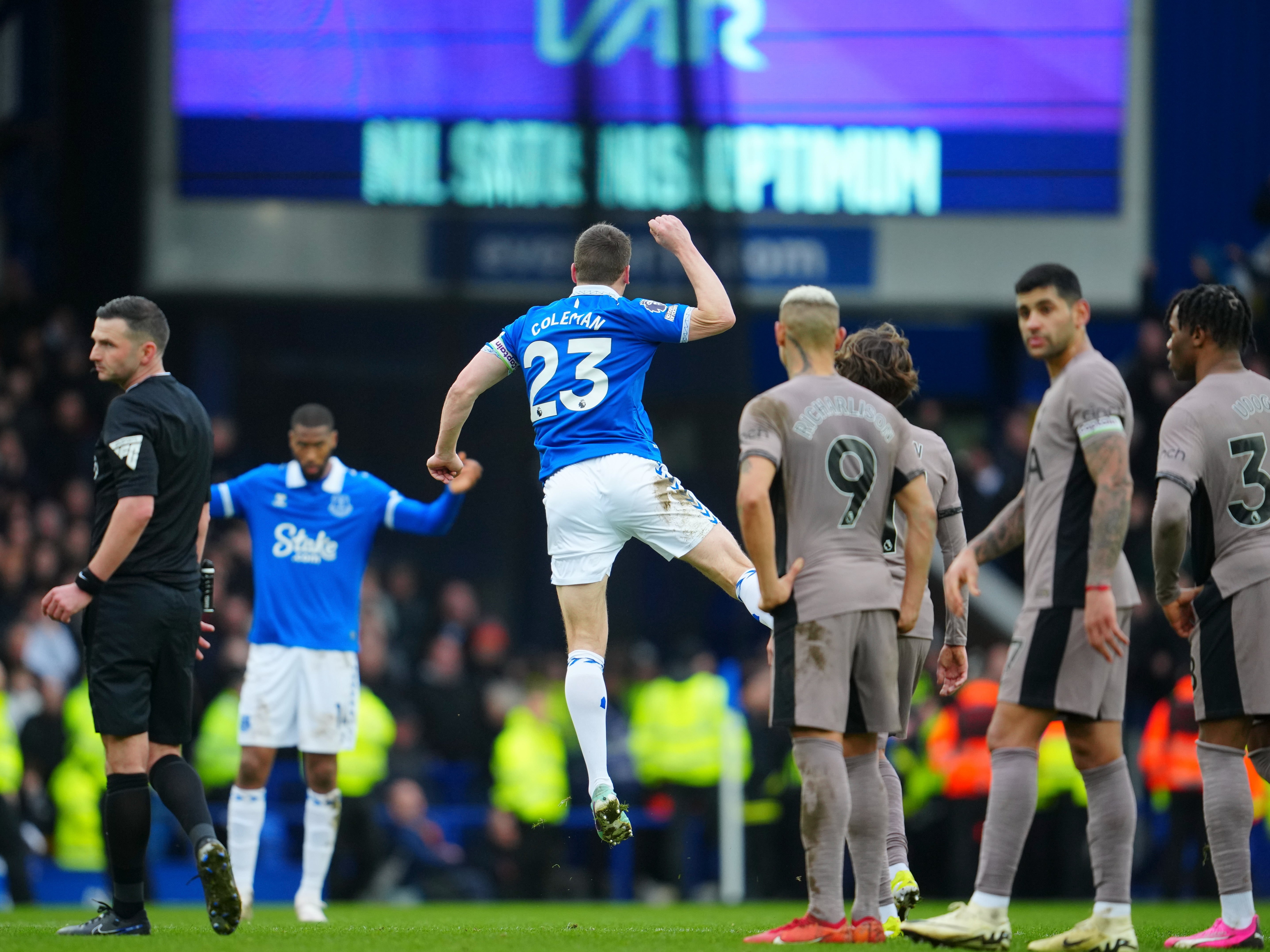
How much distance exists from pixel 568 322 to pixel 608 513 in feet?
2.76

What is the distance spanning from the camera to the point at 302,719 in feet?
28.3

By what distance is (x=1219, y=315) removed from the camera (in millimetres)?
6215

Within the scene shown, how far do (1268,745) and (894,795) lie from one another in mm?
1533

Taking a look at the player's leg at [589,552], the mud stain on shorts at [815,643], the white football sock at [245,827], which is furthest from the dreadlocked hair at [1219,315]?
the white football sock at [245,827]

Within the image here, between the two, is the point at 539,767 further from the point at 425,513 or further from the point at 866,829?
the point at 866,829

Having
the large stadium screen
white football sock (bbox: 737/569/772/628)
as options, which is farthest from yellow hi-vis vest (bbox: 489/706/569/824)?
white football sock (bbox: 737/569/772/628)

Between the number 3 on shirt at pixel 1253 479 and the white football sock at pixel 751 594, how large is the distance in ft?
6.12

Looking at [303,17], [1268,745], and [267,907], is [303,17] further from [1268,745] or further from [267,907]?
[1268,745]

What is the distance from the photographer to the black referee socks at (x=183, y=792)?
20.2 ft

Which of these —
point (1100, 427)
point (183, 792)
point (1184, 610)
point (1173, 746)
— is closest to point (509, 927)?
point (183, 792)

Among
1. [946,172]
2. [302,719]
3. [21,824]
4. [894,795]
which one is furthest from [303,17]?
[894,795]

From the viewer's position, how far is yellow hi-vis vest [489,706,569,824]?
13.4m

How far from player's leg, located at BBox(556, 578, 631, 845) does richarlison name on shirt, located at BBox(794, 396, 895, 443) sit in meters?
1.61

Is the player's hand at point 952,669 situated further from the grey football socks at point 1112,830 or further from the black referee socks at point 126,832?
the black referee socks at point 126,832
